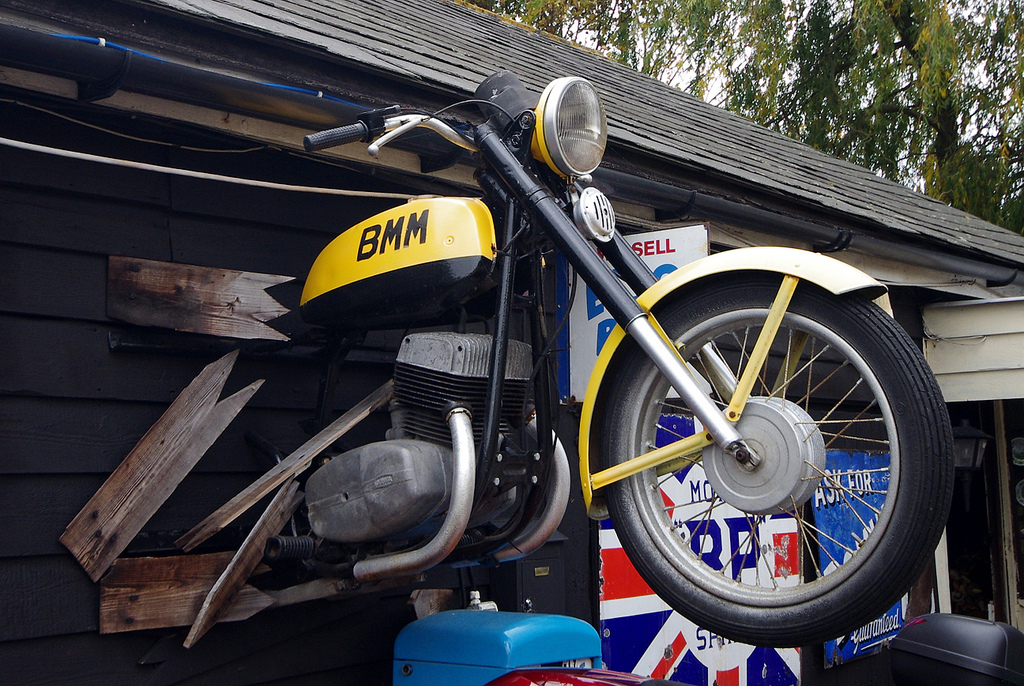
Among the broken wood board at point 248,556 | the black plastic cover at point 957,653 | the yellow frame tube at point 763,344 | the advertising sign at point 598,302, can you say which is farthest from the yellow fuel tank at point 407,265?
the black plastic cover at point 957,653

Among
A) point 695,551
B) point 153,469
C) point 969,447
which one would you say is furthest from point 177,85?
point 969,447

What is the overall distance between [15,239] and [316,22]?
4.84ft

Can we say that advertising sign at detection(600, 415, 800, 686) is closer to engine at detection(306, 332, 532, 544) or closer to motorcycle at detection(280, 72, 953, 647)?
motorcycle at detection(280, 72, 953, 647)

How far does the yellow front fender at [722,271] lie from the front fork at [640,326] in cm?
3

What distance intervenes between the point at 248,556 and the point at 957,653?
1.97m

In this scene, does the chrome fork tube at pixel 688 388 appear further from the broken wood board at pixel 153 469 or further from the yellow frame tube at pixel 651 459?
the broken wood board at pixel 153 469

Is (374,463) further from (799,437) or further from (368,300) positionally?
(799,437)

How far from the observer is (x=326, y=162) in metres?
3.09

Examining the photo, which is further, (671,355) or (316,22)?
(316,22)

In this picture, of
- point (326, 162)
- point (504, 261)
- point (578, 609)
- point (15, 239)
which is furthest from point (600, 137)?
point (578, 609)

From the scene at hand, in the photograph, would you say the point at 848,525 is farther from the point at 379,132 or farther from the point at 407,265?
the point at 379,132

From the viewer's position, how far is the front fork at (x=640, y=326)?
1.76m

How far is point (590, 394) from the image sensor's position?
1992 millimetres

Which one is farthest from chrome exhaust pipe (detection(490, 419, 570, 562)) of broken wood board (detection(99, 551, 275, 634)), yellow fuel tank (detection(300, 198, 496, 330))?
broken wood board (detection(99, 551, 275, 634))
